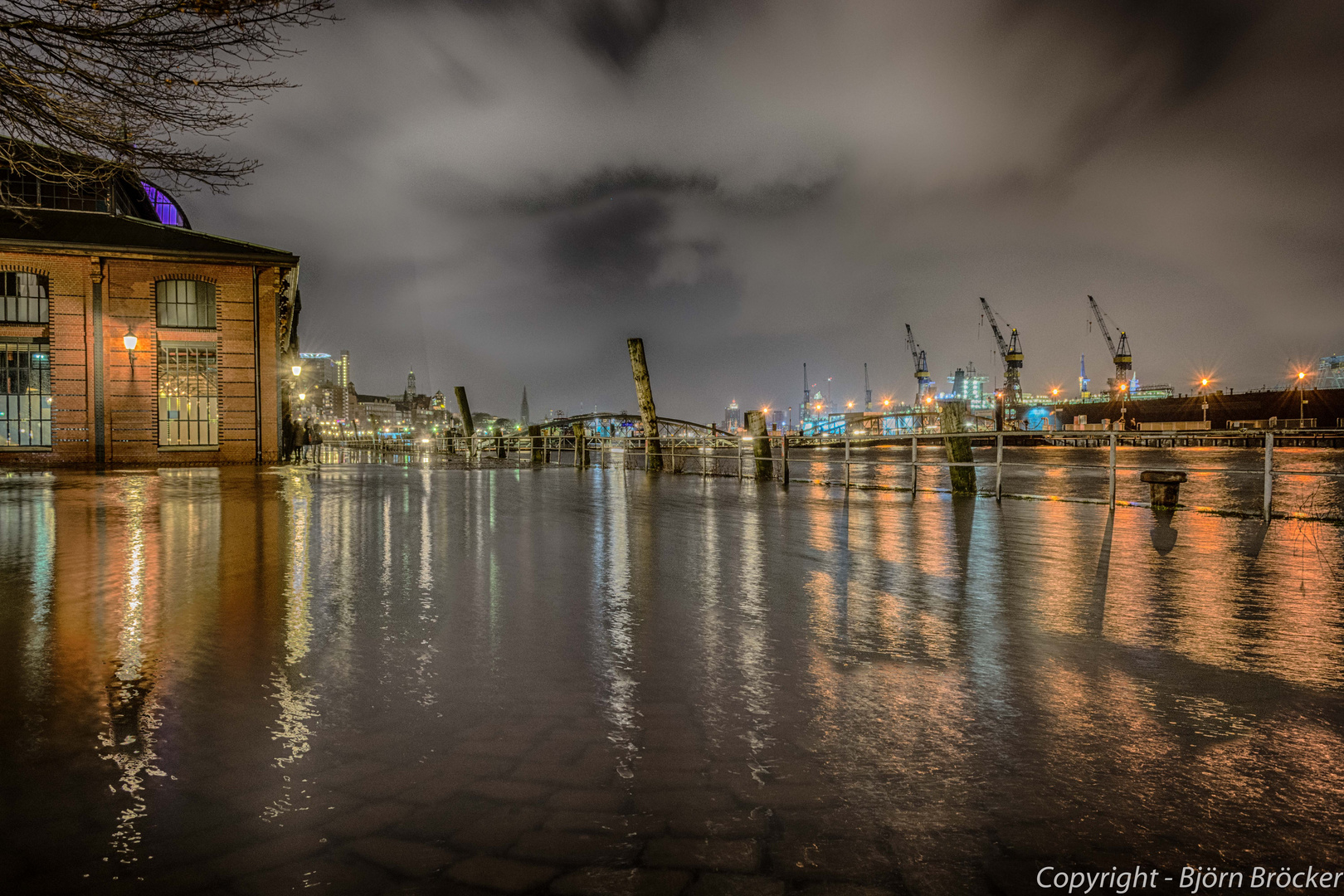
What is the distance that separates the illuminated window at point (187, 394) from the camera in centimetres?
2408

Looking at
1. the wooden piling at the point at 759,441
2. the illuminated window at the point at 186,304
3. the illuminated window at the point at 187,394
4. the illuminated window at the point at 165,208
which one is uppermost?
the illuminated window at the point at 165,208

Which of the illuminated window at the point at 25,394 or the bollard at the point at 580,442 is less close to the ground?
the illuminated window at the point at 25,394

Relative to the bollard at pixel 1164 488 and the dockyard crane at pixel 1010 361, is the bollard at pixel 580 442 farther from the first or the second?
the dockyard crane at pixel 1010 361

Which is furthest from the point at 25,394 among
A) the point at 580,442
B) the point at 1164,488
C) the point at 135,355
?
the point at 1164,488

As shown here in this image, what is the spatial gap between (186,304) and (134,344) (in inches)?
111

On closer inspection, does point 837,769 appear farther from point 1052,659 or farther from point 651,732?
point 1052,659

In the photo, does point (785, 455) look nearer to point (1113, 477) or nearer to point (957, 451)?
point (957, 451)

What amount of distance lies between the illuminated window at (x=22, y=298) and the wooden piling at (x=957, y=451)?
30443 mm

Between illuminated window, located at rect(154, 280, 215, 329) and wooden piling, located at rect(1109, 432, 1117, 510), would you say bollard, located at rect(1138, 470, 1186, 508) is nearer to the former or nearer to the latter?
wooden piling, located at rect(1109, 432, 1117, 510)

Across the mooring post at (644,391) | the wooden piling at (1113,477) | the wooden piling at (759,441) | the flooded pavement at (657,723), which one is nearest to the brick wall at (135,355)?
the mooring post at (644,391)

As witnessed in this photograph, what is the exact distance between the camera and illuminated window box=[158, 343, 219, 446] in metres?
24.1

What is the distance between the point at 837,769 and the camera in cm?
220

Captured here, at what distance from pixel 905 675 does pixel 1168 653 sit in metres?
1.52

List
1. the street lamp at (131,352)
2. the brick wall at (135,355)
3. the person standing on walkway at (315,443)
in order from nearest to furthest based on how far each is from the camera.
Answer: the street lamp at (131,352) → the brick wall at (135,355) → the person standing on walkway at (315,443)
